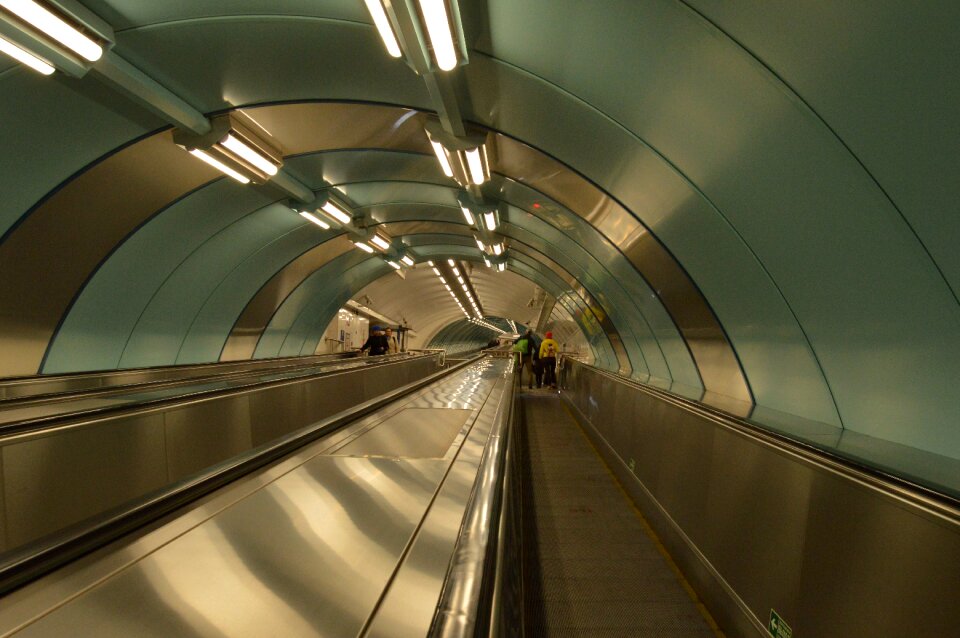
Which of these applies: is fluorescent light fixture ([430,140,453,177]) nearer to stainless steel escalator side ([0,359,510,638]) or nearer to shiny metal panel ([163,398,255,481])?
shiny metal panel ([163,398,255,481])

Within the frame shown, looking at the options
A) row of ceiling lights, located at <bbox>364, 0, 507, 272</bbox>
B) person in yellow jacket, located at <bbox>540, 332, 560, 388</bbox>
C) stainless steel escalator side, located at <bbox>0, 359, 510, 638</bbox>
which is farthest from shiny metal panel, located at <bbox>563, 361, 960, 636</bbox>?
person in yellow jacket, located at <bbox>540, 332, 560, 388</bbox>

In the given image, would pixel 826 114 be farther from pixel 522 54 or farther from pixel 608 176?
pixel 608 176

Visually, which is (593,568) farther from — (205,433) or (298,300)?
(298,300)

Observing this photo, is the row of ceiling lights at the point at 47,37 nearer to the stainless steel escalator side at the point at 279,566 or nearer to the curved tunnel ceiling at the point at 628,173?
the curved tunnel ceiling at the point at 628,173

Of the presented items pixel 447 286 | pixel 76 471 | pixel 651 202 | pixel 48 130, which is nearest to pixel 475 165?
pixel 651 202

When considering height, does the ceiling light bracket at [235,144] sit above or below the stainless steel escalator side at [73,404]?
above

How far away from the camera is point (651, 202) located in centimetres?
600

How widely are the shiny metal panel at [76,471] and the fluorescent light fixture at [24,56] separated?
295cm

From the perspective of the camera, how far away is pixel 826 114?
10.3 feet

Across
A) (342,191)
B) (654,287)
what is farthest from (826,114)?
(342,191)

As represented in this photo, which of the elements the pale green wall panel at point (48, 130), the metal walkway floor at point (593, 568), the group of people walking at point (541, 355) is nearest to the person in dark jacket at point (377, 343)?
the group of people walking at point (541, 355)

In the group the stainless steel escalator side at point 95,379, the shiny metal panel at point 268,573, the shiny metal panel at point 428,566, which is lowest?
the stainless steel escalator side at point 95,379

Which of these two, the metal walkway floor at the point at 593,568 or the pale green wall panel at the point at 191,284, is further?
the pale green wall panel at the point at 191,284

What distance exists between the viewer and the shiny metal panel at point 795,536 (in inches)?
67.7
